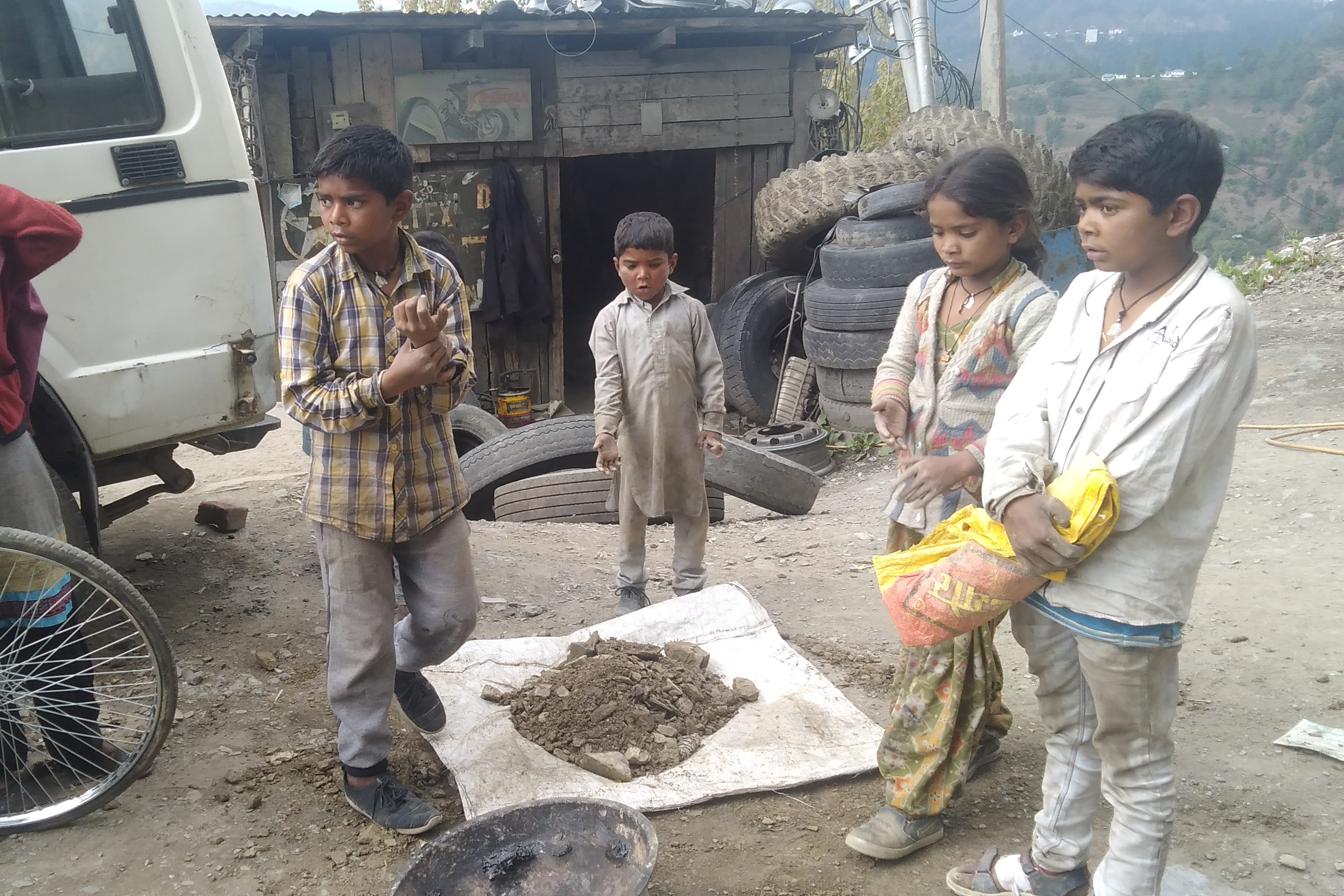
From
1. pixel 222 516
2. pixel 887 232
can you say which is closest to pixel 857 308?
pixel 887 232

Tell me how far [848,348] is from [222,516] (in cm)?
433

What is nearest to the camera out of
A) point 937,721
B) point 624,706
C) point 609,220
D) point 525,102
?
point 937,721

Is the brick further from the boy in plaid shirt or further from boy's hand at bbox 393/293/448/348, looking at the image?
boy's hand at bbox 393/293/448/348

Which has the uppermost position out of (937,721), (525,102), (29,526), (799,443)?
(525,102)

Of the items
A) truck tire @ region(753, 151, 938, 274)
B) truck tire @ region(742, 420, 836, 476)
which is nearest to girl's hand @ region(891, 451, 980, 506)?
truck tire @ region(742, 420, 836, 476)

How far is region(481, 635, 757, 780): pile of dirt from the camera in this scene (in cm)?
288

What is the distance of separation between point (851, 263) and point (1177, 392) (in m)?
5.50

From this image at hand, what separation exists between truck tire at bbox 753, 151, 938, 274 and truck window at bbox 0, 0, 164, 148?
219 inches

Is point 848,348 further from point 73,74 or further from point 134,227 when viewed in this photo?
point 73,74

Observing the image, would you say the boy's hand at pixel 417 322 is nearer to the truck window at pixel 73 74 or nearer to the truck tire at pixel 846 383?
the truck window at pixel 73 74

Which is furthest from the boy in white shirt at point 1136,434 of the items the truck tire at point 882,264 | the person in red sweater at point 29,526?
the truck tire at point 882,264

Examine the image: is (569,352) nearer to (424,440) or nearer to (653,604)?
(653,604)

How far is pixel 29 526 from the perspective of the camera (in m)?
2.54

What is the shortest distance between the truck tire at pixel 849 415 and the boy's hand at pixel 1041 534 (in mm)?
5330
